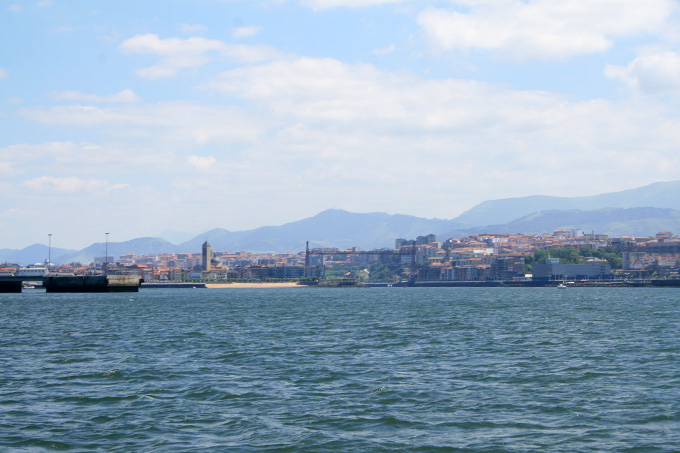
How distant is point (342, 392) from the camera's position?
23109 millimetres

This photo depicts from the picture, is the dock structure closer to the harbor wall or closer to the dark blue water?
the harbor wall

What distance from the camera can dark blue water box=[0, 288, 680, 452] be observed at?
1741cm

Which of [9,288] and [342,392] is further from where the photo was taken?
[9,288]

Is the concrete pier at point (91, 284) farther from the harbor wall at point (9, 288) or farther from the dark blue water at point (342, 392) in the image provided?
the dark blue water at point (342, 392)

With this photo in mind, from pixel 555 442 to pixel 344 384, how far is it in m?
8.91

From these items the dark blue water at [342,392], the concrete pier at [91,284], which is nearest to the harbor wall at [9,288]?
the concrete pier at [91,284]

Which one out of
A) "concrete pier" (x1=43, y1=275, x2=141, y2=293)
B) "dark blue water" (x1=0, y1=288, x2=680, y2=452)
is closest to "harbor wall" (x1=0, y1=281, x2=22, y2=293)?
"concrete pier" (x1=43, y1=275, x2=141, y2=293)

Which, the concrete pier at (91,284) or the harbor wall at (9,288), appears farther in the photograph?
the harbor wall at (9,288)

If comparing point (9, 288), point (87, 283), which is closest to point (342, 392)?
point (87, 283)

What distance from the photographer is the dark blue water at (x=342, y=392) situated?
17.4 metres

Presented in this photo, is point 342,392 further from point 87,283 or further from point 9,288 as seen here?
point 9,288

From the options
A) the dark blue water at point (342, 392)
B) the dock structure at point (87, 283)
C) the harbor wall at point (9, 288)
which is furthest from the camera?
the harbor wall at point (9, 288)

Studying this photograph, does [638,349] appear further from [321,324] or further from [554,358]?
[321,324]

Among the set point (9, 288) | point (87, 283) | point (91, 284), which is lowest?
point (9, 288)
